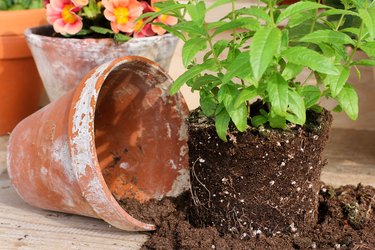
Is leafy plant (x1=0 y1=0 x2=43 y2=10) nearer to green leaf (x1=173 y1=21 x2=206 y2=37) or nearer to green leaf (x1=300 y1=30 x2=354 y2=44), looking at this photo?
green leaf (x1=173 y1=21 x2=206 y2=37)

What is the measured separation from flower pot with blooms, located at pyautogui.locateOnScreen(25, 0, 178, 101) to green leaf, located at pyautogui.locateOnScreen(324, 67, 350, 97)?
2.57 ft

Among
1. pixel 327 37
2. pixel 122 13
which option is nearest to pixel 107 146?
pixel 122 13

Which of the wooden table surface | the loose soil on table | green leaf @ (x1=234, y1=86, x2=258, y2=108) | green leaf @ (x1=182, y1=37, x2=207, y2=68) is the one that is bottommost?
the wooden table surface

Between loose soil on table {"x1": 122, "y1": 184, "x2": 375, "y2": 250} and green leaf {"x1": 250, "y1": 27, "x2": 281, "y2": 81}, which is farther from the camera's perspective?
loose soil on table {"x1": 122, "y1": 184, "x2": 375, "y2": 250}

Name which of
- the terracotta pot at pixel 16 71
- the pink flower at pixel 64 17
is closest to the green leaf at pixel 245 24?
the pink flower at pixel 64 17

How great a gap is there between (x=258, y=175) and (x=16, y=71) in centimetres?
132

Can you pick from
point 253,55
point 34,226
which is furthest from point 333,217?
point 34,226

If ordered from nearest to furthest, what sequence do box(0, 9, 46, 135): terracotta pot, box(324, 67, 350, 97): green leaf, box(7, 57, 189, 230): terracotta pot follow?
box(324, 67, 350, 97): green leaf < box(7, 57, 189, 230): terracotta pot < box(0, 9, 46, 135): terracotta pot

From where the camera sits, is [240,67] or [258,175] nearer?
[240,67]

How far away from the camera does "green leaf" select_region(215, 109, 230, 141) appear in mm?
1632

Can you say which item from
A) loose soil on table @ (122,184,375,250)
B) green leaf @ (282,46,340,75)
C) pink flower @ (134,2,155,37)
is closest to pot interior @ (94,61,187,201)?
loose soil on table @ (122,184,375,250)

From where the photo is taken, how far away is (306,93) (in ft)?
5.45

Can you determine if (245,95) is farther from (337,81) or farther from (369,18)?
(369,18)

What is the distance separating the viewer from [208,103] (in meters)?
1.71
